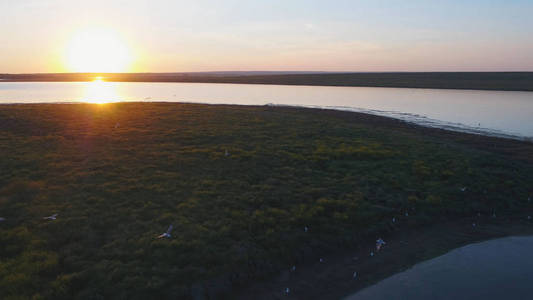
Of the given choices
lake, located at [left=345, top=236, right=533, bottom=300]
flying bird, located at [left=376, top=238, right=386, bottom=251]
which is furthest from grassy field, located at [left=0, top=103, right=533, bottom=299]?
lake, located at [left=345, top=236, right=533, bottom=300]

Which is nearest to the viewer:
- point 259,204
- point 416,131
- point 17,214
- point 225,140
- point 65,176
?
point 17,214

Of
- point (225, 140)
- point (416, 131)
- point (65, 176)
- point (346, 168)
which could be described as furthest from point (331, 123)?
point (65, 176)

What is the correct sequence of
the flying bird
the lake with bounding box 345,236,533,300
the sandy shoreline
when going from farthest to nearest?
the flying bird, the sandy shoreline, the lake with bounding box 345,236,533,300

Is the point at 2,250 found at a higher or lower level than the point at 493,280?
higher

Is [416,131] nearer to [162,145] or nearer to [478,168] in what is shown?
[478,168]

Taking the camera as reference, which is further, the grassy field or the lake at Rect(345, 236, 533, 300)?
the grassy field

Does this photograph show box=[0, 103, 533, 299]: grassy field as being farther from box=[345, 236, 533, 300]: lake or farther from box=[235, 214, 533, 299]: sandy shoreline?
box=[345, 236, 533, 300]: lake
